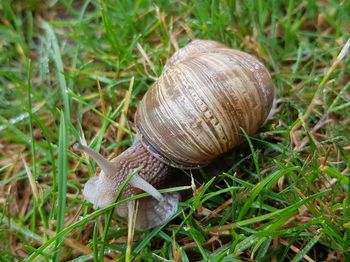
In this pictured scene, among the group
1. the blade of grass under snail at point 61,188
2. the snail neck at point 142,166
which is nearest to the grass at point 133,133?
the blade of grass under snail at point 61,188

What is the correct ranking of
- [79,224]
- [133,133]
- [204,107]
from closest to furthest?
[79,224], [204,107], [133,133]

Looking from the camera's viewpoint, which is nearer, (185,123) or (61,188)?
(61,188)

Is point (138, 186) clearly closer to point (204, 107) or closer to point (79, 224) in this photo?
point (79, 224)

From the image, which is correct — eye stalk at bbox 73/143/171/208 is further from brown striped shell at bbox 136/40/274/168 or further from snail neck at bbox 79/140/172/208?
brown striped shell at bbox 136/40/274/168

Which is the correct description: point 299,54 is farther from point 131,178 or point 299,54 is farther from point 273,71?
point 131,178

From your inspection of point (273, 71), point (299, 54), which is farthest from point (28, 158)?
point (299, 54)

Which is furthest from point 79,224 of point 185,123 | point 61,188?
point 185,123

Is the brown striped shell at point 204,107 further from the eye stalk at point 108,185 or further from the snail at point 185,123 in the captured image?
the eye stalk at point 108,185
